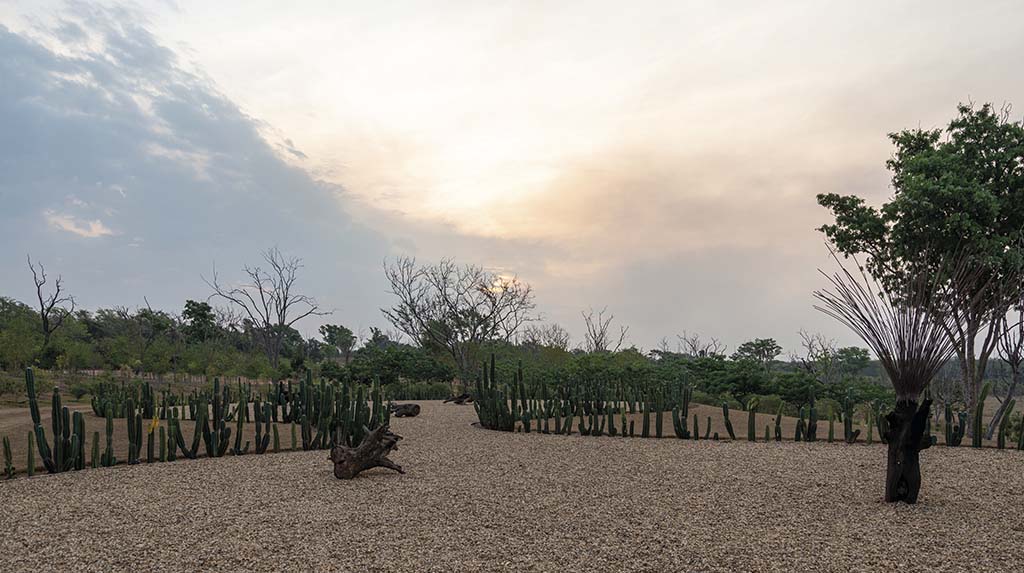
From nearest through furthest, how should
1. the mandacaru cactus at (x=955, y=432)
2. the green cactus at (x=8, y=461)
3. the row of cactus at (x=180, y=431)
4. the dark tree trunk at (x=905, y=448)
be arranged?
the dark tree trunk at (x=905, y=448), the green cactus at (x=8, y=461), the row of cactus at (x=180, y=431), the mandacaru cactus at (x=955, y=432)

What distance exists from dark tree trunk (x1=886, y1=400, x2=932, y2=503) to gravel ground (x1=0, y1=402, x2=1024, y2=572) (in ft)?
0.70

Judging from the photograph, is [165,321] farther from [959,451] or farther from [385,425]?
[959,451]

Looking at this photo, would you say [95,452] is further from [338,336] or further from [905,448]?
[338,336]

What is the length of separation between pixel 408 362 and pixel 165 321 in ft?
89.8

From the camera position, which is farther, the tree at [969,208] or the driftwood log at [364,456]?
the tree at [969,208]

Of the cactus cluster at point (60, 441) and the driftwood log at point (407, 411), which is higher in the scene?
the cactus cluster at point (60, 441)

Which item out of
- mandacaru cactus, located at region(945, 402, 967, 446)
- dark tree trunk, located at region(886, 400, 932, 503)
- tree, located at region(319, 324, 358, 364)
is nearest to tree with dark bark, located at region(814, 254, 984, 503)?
dark tree trunk, located at region(886, 400, 932, 503)

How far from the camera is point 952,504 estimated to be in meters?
6.09

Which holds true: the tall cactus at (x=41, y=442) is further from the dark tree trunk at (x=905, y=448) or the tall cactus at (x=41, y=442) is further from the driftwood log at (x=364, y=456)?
the dark tree trunk at (x=905, y=448)

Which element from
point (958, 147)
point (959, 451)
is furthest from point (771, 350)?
point (959, 451)

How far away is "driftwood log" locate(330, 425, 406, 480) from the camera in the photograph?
24.5 ft

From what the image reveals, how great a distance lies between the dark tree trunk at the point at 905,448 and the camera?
5.90 metres

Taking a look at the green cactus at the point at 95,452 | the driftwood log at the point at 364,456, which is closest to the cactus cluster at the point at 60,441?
the green cactus at the point at 95,452

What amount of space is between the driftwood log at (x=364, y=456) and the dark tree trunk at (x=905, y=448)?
552cm
